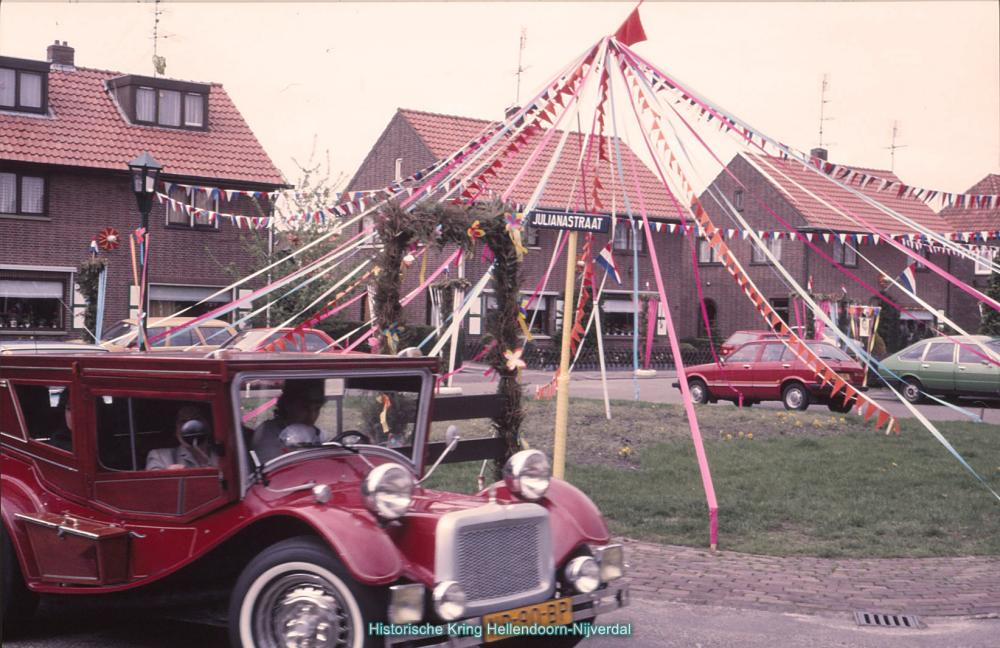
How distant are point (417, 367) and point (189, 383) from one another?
1289 mm

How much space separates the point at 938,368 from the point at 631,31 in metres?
17.2

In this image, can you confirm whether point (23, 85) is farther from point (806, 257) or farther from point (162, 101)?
point (806, 257)

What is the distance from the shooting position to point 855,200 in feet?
129

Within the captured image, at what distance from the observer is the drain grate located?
6.14m

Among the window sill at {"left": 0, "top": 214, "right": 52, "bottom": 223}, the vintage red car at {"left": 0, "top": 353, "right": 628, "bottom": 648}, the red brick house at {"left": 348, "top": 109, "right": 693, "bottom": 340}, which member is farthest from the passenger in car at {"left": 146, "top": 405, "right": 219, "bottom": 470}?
the red brick house at {"left": 348, "top": 109, "right": 693, "bottom": 340}

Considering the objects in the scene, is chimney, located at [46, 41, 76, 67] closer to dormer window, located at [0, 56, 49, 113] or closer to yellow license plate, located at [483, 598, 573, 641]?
dormer window, located at [0, 56, 49, 113]

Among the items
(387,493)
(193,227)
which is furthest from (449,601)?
(193,227)

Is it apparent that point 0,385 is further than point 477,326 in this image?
No

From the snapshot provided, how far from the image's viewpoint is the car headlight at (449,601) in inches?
169

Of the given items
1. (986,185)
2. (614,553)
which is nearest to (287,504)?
(614,553)

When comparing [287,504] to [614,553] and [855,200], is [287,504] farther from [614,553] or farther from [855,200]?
[855,200]

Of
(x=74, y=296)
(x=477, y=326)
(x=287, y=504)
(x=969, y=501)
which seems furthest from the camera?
(x=477, y=326)

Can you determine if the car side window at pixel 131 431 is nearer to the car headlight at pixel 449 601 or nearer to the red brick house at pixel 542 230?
the car headlight at pixel 449 601

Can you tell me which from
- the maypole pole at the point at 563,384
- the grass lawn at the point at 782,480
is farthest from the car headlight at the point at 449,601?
the grass lawn at the point at 782,480
